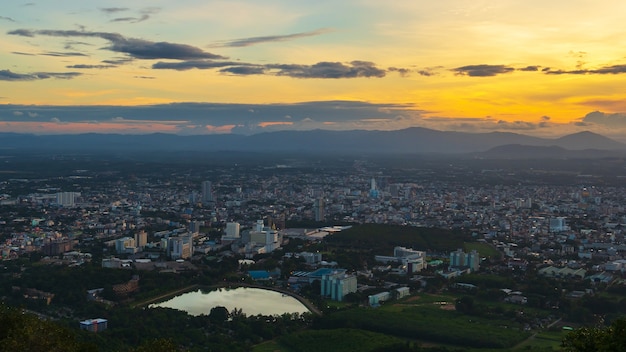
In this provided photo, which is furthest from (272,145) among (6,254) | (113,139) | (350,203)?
(6,254)

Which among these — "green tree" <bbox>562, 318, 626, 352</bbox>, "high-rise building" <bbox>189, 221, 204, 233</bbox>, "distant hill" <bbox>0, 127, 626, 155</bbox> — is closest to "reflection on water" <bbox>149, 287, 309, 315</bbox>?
"high-rise building" <bbox>189, 221, 204, 233</bbox>

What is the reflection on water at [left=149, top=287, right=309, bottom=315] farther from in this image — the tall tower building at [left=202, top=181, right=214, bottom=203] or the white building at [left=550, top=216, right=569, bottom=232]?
the tall tower building at [left=202, top=181, right=214, bottom=203]

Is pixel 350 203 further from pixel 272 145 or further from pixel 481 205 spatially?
pixel 272 145

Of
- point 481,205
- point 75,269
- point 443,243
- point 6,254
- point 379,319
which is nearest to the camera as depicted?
point 379,319

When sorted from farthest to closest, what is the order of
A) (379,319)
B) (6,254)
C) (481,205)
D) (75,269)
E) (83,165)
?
1. (83,165)
2. (481,205)
3. (6,254)
4. (75,269)
5. (379,319)

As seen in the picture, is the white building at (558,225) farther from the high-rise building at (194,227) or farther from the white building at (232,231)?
the high-rise building at (194,227)

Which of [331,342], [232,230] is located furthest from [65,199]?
[331,342]

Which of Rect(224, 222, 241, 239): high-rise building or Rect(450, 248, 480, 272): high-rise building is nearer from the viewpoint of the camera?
Rect(450, 248, 480, 272): high-rise building
